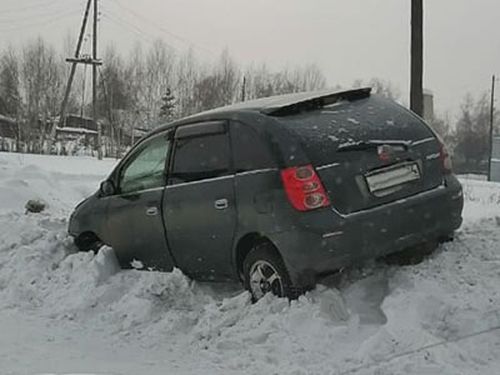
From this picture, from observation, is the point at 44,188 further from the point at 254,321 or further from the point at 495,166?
the point at 495,166

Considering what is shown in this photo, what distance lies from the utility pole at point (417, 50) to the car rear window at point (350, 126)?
362 cm

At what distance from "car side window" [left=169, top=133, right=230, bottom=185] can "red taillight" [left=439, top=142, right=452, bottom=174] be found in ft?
5.69

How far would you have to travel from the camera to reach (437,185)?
552 cm

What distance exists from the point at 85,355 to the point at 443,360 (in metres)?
2.46

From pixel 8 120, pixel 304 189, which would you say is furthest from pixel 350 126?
pixel 8 120

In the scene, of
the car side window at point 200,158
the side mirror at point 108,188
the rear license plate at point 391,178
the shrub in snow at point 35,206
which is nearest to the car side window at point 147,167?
the side mirror at point 108,188

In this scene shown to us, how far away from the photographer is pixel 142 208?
637cm

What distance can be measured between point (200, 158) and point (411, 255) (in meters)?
1.92

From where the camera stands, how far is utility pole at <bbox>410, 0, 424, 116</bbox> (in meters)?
9.23

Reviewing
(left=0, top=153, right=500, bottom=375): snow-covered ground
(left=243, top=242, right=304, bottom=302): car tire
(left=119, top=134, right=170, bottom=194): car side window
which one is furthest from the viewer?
(left=119, top=134, right=170, bottom=194): car side window

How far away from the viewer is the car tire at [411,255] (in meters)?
5.50

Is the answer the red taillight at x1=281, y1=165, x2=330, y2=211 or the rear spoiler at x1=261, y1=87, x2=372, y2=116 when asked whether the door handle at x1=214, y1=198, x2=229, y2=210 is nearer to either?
the red taillight at x1=281, y1=165, x2=330, y2=211

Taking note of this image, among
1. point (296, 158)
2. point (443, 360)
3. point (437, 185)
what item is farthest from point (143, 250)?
point (443, 360)

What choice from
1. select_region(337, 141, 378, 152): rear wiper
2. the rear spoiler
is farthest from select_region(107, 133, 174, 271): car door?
select_region(337, 141, 378, 152): rear wiper
